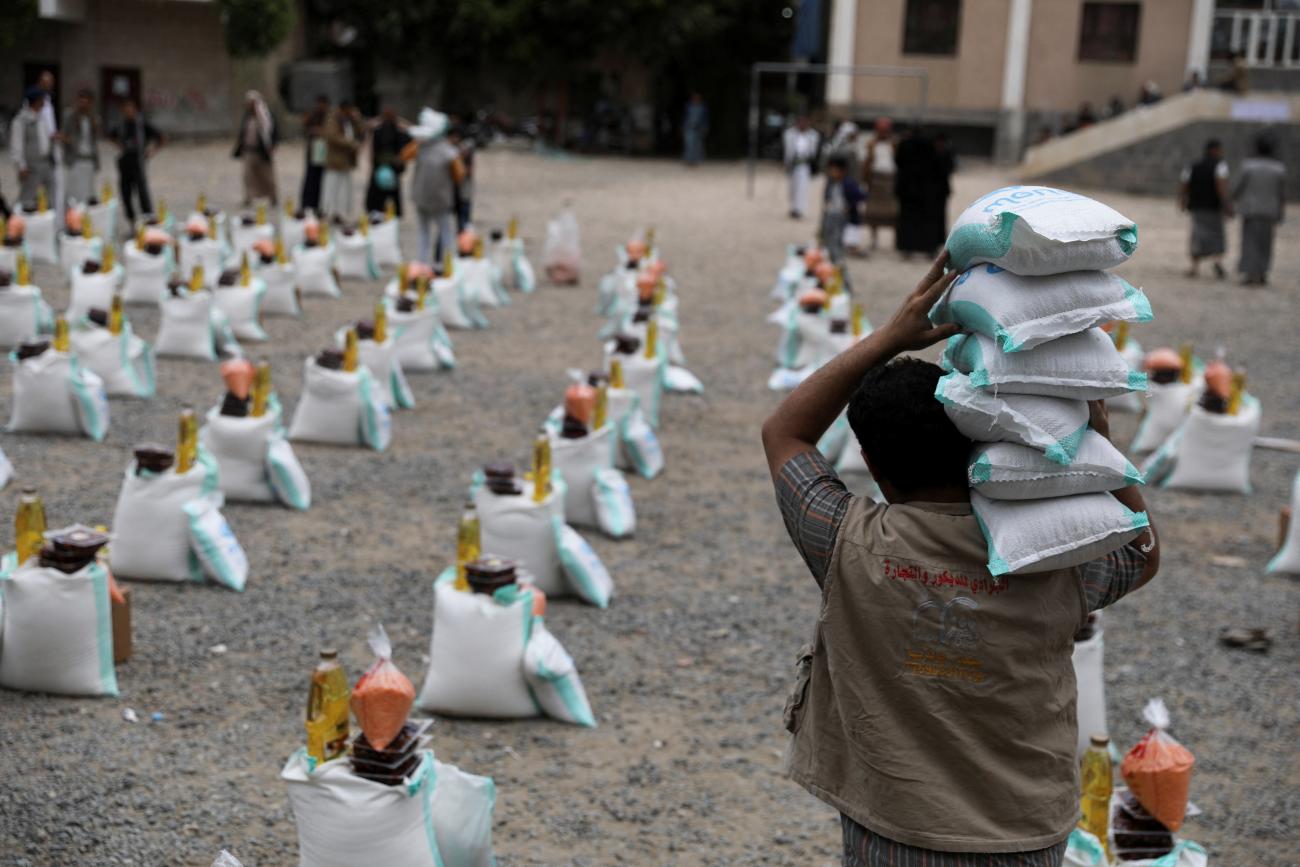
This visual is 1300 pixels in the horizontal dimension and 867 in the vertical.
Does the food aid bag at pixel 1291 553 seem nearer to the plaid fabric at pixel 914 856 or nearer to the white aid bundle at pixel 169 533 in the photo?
the white aid bundle at pixel 169 533

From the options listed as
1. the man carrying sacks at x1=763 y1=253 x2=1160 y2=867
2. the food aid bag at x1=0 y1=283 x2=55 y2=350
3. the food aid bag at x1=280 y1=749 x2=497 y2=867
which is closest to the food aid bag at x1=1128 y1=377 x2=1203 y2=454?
the food aid bag at x1=280 y1=749 x2=497 y2=867

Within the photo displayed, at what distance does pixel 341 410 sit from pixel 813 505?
574 centimetres

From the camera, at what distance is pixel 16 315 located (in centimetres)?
945

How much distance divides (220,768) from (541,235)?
13753 mm

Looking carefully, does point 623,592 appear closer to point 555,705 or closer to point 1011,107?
point 555,705

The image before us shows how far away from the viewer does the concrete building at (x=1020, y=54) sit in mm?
30141

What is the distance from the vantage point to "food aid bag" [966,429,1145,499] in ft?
6.59

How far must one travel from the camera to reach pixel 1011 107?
3077cm

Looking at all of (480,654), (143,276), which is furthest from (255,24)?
(480,654)

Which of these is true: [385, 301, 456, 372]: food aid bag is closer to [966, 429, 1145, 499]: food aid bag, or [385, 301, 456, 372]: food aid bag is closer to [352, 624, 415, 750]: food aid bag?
[352, 624, 415, 750]: food aid bag

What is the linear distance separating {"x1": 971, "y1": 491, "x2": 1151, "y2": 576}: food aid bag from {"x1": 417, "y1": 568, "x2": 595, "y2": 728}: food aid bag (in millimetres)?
2571

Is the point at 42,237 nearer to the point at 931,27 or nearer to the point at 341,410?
the point at 341,410

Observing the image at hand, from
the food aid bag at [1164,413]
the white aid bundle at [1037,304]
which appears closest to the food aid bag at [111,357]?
the food aid bag at [1164,413]

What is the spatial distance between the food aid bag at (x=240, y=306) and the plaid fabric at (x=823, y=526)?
8649mm
